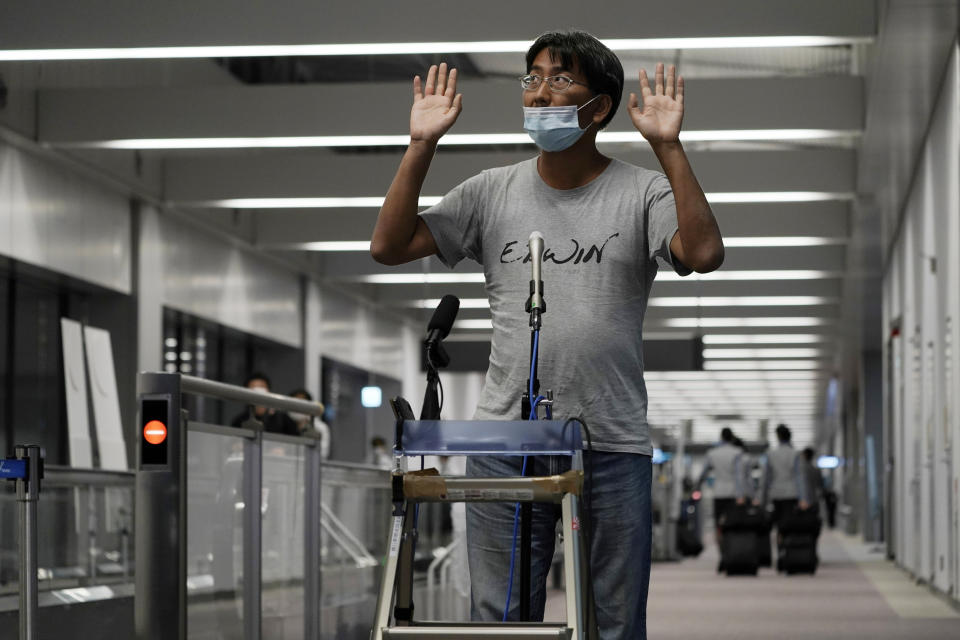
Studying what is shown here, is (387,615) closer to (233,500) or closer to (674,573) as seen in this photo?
(233,500)

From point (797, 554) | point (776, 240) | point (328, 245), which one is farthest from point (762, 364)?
point (328, 245)

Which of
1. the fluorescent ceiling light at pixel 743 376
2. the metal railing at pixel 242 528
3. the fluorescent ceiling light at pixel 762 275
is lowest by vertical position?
the metal railing at pixel 242 528

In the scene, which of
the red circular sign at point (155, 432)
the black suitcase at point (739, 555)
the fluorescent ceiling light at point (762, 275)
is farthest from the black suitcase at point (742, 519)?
the red circular sign at point (155, 432)

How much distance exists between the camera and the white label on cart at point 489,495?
7.30 feet

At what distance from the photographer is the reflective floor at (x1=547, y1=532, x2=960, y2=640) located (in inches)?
321

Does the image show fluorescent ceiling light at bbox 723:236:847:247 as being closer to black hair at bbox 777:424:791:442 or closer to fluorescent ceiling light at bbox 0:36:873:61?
black hair at bbox 777:424:791:442

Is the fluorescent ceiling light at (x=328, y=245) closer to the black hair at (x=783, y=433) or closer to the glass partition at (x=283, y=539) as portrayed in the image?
the black hair at (x=783, y=433)

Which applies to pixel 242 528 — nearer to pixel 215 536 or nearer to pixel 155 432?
pixel 215 536

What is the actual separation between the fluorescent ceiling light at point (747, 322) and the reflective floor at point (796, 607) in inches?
229

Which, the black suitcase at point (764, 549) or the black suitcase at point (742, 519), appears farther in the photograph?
the black suitcase at point (764, 549)

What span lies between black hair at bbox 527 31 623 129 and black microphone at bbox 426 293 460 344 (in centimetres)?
41

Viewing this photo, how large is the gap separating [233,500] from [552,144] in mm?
2499

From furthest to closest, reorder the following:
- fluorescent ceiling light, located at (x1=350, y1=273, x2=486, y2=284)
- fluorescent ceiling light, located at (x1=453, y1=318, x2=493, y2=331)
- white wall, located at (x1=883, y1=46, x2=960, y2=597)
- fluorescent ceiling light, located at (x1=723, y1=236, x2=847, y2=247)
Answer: fluorescent ceiling light, located at (x1=453, y1=318, x2=493, y2=331)
fluorescent ceiling light, located at (x1=350, y1=273, x2=486, y2=284)
fluorescent ceiling light, located at (x1=723, y1=236, x2=847, y2=247)
white wall, located at (x1=883, y1=46, x2=960, y2=597)

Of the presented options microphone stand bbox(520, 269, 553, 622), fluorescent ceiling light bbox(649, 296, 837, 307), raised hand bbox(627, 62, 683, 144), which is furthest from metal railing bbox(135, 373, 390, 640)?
fluorescent ceiling light bbox(649, 296, 837, 307)
